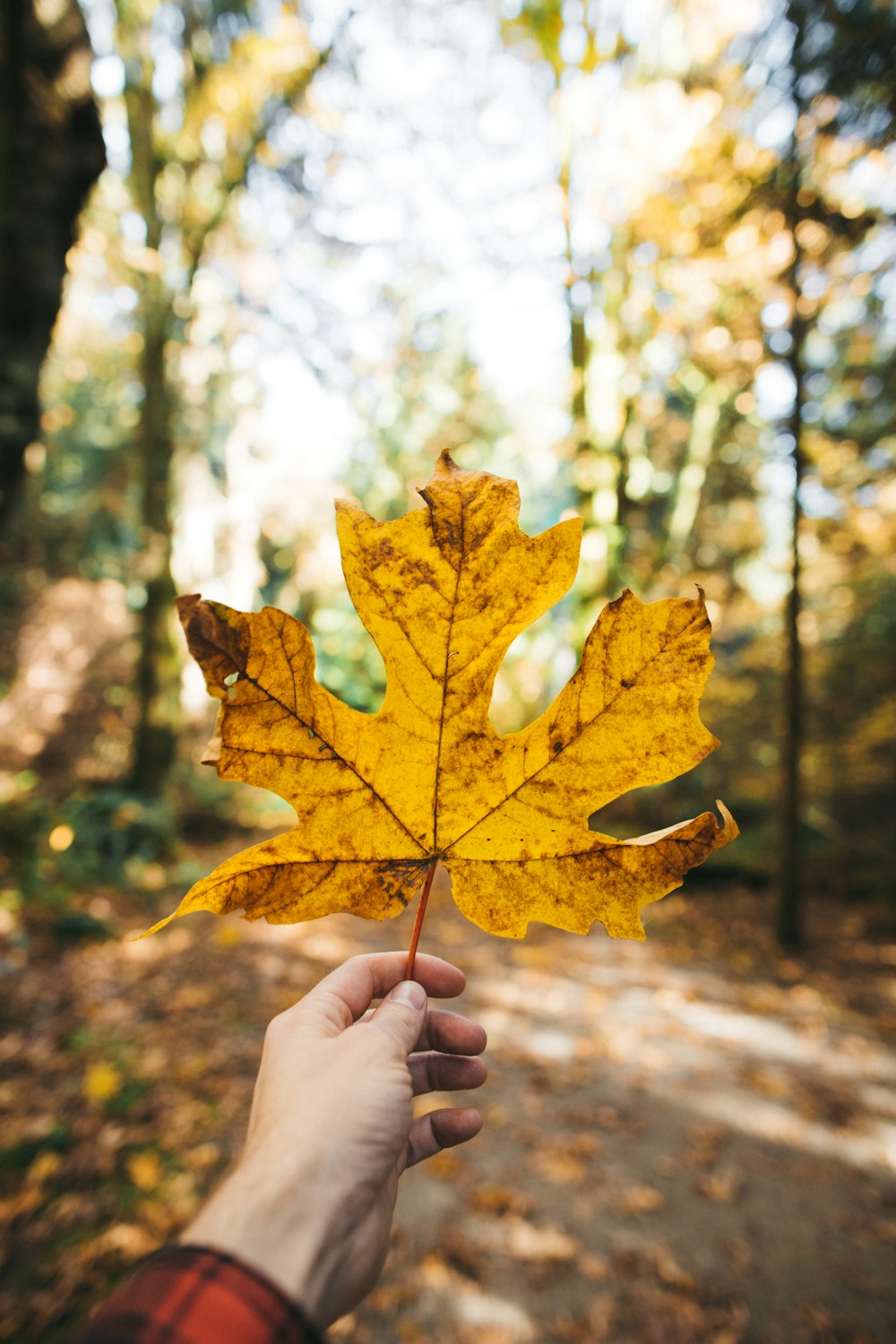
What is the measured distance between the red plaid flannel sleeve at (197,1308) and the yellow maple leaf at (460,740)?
1.23ft

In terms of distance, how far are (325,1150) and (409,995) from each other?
25cm

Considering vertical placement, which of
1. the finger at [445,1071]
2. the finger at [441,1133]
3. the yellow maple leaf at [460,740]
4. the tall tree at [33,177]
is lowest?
the finger at [441,1133]

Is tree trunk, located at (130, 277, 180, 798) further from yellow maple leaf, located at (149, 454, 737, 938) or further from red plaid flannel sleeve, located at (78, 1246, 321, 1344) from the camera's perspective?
A: red plaid flannel sleeve, located at (78, 1246, 321, 1344)

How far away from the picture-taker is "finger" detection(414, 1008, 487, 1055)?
1288 mm

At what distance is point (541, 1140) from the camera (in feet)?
12.2

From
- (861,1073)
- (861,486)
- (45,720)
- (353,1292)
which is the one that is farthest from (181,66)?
(861,1073)

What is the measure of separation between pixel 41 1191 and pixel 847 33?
8.59 meters

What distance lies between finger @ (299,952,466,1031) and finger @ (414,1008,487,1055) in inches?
2.5

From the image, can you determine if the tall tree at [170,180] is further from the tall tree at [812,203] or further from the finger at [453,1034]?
the finger at [453,1034]

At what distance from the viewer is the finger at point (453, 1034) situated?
1.29 meters

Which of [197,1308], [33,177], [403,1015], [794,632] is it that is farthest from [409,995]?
[794,632]

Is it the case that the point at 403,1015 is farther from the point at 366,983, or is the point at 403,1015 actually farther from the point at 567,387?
the point at 567,387

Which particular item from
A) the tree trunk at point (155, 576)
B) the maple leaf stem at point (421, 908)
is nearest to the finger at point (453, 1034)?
the maple leaf stem at point (421, 908)

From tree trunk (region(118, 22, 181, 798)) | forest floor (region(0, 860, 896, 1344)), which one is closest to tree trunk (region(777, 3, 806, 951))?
forest floor (region(0, 860, 896, 1344))
